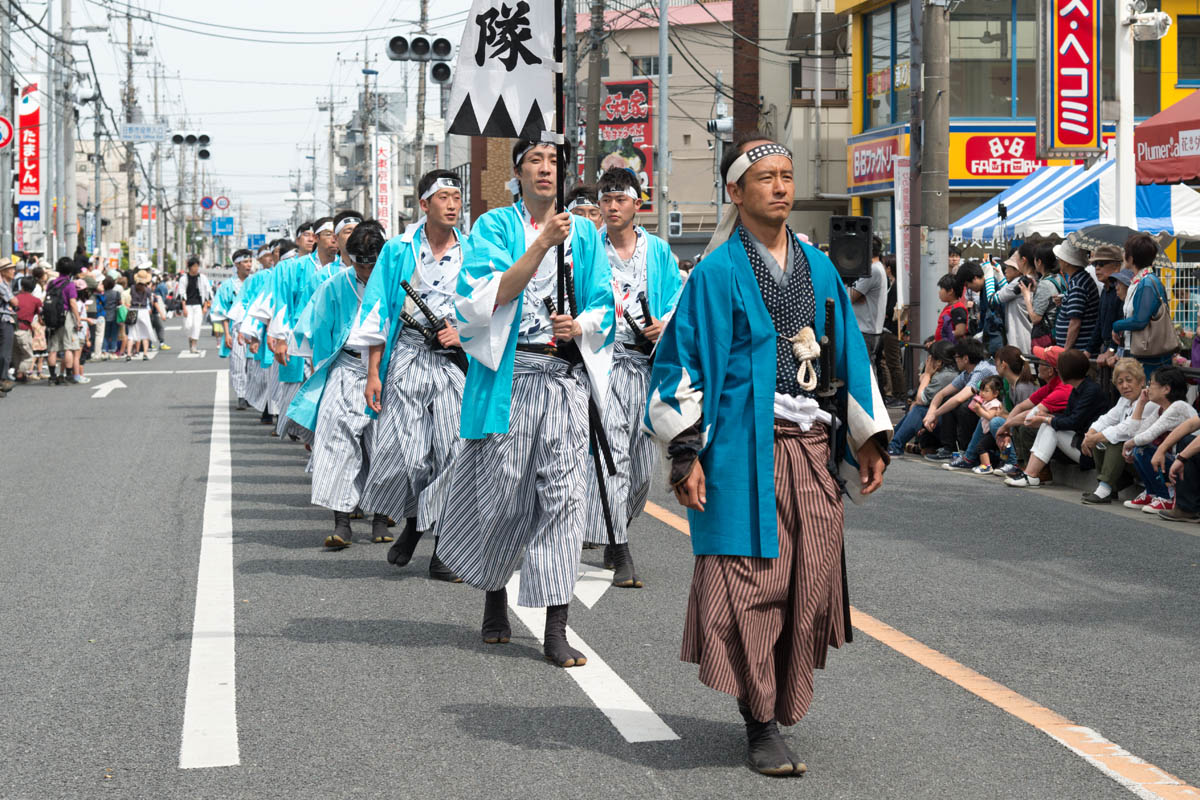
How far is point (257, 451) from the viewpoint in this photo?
1442 centimetres

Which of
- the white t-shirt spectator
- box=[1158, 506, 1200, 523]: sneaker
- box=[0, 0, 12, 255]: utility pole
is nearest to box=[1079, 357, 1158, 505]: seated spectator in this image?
box=[1158, 506, 1200, 523]: sneaker

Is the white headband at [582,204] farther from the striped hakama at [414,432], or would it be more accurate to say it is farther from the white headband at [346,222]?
the white headband at [346,222]

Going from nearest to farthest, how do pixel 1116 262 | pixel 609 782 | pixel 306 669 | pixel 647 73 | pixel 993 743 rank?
pixel 609 782
pixel 993 743
pixel 306 669
pixel 1116 262
pixel 647 73

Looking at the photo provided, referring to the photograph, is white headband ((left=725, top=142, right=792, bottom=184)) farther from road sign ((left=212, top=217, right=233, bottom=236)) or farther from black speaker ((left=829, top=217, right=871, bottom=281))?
road sign ((left=212, top=217, right=233, bottom=236))

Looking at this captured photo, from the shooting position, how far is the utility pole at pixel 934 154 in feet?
52.2

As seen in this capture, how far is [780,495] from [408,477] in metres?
4.05

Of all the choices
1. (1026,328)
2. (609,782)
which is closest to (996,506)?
(1026,328)

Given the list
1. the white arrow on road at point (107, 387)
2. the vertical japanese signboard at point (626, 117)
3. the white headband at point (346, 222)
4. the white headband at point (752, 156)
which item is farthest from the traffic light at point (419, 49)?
the white headband at point (752, 156)

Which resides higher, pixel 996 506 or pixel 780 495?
pixel 780 495

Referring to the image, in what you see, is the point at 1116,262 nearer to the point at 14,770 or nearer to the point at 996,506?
the point at 996,506

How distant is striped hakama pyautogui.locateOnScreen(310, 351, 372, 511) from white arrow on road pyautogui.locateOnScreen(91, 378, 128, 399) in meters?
13.1

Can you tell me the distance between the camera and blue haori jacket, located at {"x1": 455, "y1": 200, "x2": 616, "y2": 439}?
6141mm

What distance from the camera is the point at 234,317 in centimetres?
1809

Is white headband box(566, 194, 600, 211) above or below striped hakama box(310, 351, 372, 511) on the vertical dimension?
above
